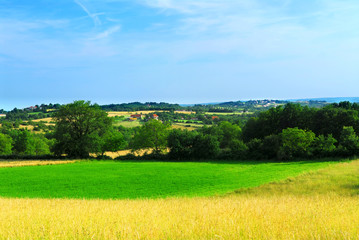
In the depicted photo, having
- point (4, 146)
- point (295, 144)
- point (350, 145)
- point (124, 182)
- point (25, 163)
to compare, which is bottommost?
point (124, 182)

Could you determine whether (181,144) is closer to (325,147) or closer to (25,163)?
(325,147)

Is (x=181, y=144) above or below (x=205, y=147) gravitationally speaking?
above

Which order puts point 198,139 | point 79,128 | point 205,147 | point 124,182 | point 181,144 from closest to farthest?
point 124,182 < point 205,147 < point 198,139 < point 181,144 < point 79,128

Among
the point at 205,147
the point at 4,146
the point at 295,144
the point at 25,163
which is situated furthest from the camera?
the point at 4,146

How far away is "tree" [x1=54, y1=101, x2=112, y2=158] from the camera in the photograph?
56.8 m

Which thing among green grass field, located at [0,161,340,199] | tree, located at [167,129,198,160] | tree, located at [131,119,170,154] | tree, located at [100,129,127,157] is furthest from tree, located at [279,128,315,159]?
tree, located at [100,129,127,157]

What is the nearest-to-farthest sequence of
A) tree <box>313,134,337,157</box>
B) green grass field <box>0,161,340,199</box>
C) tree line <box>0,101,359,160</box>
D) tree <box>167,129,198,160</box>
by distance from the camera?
green grass field <box>0,161,340,199</box>, tree <box>313,134,337,157</box>, tree line <box>0,101,359,160</box>, tree <box>167,129,198,160</box>

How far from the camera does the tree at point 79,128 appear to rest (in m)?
56.8

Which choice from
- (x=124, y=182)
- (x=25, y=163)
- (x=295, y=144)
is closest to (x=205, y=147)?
(x=295, y=144)

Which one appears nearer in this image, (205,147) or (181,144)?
(205,147)

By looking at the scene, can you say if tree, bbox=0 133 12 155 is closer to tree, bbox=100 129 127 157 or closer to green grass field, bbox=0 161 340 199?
tree, bbox=100 129 127 157

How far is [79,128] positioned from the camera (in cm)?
5938

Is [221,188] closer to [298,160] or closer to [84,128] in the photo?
[298,160]

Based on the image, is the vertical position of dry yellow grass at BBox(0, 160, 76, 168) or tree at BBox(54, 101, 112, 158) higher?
tree at BBox(54, 101, 112, 158)
